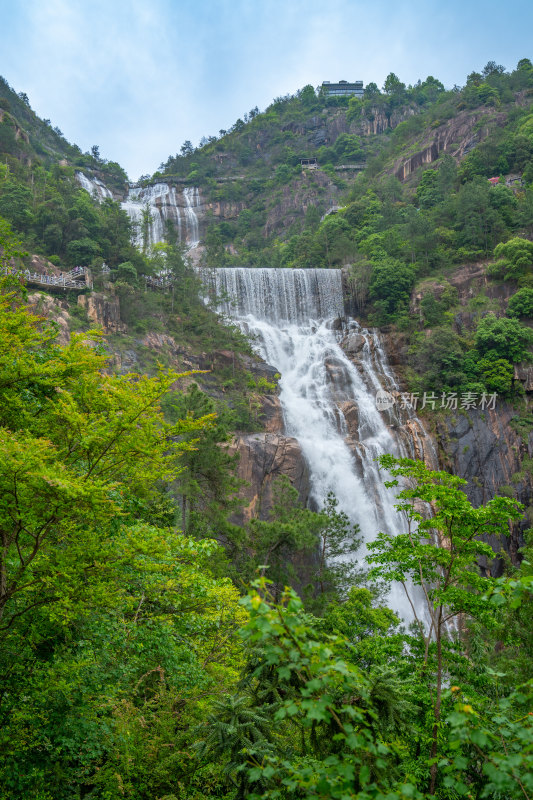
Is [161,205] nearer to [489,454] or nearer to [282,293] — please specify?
[282,293]

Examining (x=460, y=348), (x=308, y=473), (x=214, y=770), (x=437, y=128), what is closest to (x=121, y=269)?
(x=308, y=473)

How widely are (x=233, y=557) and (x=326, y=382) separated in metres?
17.8

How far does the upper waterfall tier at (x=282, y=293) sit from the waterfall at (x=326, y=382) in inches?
3.3

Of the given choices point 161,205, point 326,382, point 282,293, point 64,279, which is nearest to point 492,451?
point 326,382

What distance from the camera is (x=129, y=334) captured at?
1171 inches

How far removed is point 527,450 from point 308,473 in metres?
14.0

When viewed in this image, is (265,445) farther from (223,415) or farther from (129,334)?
(129,334)

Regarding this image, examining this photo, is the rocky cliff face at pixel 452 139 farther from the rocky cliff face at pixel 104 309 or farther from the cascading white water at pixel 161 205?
the rocky cliff face at pixel 104 309

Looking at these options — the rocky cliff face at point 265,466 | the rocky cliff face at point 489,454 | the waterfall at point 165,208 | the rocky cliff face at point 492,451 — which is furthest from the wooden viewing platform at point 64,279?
the waterfall at point 165,208

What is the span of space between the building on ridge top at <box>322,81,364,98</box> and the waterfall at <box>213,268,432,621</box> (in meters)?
72.9

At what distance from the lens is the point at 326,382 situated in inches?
1259

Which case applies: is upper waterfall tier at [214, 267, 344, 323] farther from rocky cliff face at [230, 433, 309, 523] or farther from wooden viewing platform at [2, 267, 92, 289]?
rocky cliff face at [230, 433, 309, 523]

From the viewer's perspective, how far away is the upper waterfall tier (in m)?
39.4

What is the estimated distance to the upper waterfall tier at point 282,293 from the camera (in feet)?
129
